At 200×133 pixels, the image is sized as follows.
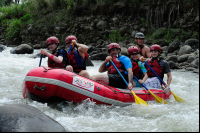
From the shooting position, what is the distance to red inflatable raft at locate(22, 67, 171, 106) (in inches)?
148

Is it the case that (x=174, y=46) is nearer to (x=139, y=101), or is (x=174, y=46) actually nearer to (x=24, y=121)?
(x=139, y=101)

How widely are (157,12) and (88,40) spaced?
510 cm

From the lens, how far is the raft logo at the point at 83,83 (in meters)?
3.86

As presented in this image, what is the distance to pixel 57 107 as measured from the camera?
401cm

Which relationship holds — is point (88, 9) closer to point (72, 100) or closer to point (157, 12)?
point (157, 12)

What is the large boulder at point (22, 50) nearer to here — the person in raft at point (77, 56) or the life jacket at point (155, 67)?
the person in raft at point (77, 56)

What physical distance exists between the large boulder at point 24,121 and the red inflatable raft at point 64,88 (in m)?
0.68

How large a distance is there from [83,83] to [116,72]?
1032mm

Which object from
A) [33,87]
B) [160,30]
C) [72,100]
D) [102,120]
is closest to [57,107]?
[72,100]

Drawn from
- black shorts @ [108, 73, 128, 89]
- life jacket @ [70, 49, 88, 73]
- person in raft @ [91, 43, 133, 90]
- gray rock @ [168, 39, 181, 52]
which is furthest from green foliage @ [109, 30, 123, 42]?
life jacket @ [70, 49, 88, 73]

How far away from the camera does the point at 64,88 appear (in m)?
3.78

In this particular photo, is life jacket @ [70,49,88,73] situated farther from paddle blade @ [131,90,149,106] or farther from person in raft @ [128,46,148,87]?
paddle blade @ [131,90,149,106]

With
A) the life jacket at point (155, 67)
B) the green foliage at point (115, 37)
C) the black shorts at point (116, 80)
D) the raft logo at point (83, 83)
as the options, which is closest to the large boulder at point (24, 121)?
the raft logo at point (83, 83)

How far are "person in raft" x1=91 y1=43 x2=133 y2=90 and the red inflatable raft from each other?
1.21 feet
